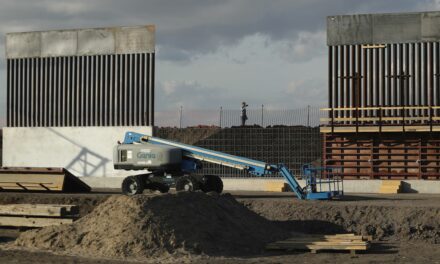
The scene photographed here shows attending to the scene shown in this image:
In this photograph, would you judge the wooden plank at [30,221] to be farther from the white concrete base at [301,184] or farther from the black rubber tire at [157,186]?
the white concrete base at [301,184]

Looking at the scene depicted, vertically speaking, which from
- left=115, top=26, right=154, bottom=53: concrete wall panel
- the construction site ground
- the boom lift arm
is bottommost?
the construction site ground

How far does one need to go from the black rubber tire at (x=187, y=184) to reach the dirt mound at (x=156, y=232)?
6.36 m

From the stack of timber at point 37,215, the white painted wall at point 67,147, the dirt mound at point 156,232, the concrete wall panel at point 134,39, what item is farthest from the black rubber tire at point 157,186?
the concrete wall panel at point 134,39

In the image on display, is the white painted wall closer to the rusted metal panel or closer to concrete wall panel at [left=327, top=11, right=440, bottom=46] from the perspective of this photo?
the rusted metal panel

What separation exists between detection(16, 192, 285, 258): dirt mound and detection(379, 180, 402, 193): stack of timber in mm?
13132

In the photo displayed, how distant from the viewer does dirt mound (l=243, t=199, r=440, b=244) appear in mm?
23469

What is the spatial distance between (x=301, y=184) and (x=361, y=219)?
10403mm

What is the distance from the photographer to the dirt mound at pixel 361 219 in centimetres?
2347

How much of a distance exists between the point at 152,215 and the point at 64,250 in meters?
2.47

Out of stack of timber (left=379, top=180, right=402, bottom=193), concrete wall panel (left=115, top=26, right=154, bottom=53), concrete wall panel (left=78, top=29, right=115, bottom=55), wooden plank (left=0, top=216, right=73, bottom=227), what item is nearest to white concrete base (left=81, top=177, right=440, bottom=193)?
stack of timber (left=379, top=180, right=402, bottom=193)

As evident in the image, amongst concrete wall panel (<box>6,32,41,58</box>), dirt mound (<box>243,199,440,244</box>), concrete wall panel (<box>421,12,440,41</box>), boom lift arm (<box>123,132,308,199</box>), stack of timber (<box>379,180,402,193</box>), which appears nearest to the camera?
dirt mound (<box>243,199,440,244</box>)

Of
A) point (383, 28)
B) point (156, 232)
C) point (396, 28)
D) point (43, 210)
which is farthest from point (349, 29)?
point (156, 232)

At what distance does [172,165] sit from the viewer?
96.8 ft

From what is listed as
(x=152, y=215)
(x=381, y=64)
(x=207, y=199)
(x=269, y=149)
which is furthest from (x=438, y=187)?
(x=152, y=215)
